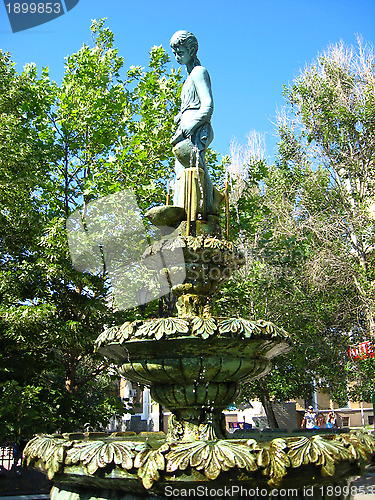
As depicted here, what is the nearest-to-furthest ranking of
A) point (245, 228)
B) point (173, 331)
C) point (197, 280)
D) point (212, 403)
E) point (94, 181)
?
point (173, 331)
point (212, 403)
point (197, 280)
point (94, 181)
point (245, 228)

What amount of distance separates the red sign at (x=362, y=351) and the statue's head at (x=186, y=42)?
1052 cm

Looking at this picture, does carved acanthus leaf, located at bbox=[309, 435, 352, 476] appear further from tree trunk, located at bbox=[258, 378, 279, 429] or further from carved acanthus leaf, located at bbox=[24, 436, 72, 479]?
tree trunk, located at bbox=[258, 378, 279, 429]

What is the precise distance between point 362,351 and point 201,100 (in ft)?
35.1

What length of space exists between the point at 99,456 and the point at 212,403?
178cm

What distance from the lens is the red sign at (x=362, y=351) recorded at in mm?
14352

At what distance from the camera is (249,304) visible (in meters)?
14.5

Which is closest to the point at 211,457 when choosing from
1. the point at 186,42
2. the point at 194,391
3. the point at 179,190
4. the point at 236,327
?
the point at 236,327

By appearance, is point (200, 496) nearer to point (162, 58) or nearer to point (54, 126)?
point (54, 126)

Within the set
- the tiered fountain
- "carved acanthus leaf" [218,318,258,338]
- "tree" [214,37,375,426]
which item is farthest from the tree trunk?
"carved acanthus leaf" [218,318,258,338]

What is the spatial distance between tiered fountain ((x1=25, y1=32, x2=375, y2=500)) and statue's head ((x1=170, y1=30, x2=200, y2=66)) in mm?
13

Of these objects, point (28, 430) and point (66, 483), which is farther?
point (28, 430)

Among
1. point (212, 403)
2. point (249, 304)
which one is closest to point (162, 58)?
point (249, 304)

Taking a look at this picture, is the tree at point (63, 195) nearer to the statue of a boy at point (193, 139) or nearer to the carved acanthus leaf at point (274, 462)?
the statue of a boy at point (193, 139)

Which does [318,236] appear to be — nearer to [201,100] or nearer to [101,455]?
[201,100]
